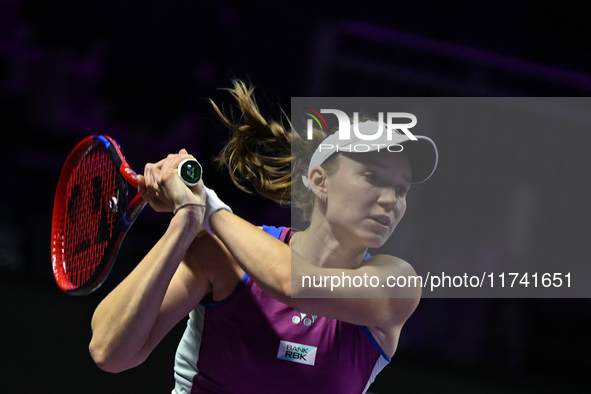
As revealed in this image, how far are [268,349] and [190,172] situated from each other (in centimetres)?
45

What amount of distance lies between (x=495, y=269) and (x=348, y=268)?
1.84 m

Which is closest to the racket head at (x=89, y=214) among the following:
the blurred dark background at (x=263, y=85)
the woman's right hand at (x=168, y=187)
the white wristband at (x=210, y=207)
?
the woman's right hand at (x=168, y=187)

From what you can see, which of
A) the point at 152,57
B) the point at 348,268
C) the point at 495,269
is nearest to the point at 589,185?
the point at 495,269

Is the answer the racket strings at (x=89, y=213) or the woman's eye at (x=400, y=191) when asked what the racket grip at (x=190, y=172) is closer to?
the racket strings at (x=89, y=213)

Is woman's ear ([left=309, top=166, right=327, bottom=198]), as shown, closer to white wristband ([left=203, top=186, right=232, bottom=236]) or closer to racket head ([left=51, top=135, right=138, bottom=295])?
white wristband ([left=203, top=186, right=232, bottom=236])

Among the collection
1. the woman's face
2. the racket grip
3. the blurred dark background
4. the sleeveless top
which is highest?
the blurred dark background

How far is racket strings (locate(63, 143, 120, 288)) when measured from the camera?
1.62 m

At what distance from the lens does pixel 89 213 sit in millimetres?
1701

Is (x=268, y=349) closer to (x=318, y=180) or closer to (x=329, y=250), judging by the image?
(x=329, y=250)

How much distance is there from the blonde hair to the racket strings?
1.06 feet

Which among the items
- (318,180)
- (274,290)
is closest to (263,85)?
(318,180)

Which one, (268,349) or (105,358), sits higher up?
(268,349)

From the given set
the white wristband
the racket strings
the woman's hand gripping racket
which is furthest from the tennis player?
the racket strings

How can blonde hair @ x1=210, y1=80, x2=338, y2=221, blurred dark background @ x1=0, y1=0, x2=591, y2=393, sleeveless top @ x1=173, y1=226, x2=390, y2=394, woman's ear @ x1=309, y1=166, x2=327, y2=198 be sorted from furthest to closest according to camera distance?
blurred dark background @ x1=0, y1=0, x2=591, y2=393 → blonde hair @ x1=210, y1=80, x2=338, y2=221 → woman's ear @ x1=309, y1=166, x2=327, y2=198 → sleeveless top @ x1=173, y1=226, x2=390, y2=394
